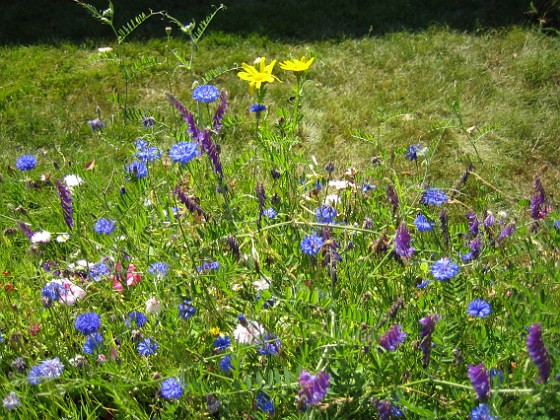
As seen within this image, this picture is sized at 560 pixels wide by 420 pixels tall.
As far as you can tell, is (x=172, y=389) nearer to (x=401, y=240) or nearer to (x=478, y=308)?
(x=401, y=240)

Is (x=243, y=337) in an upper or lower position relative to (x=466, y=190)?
upper

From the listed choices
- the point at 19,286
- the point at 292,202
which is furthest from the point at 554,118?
the point at 19,286

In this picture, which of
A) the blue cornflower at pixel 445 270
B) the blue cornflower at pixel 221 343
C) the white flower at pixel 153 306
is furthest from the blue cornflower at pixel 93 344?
the blue cornflower at pixel 445 270

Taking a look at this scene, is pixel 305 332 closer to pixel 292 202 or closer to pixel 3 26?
pixel 292 202

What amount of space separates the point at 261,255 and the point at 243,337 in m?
0.44

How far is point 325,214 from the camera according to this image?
192cm

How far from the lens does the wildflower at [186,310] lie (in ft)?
5.15

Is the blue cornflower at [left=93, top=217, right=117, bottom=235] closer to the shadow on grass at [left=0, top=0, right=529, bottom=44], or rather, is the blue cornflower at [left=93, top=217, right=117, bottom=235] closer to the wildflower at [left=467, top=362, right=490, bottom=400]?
the wildflower at [left=467, top=362, right=490, bottom=400]

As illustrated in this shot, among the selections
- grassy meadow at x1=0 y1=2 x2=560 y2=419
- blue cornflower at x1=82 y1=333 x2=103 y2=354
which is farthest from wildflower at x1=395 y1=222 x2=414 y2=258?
blue cornflower at x1=82 y1=333 x2=103 y2=354

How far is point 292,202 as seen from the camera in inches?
79.7

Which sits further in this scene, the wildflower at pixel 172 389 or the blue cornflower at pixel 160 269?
the blue cornflower at pixel 160 269

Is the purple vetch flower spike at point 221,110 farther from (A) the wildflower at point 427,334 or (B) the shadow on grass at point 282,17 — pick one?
(B) the shadow on grass at point 282,17

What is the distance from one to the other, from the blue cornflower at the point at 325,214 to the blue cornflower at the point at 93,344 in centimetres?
65

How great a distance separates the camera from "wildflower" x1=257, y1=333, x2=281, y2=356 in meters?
1.52
